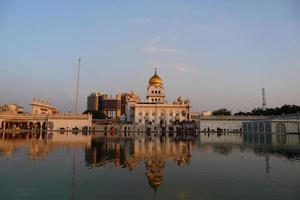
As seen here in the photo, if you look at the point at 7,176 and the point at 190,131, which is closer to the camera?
the point at 7,176

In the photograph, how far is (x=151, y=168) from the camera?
52.0ft

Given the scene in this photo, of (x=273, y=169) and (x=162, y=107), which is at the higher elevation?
(x=162, y=107)

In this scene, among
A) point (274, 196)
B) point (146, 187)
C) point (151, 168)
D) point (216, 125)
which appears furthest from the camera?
point (216, 125)

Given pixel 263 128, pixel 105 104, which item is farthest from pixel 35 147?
pixel 105 104

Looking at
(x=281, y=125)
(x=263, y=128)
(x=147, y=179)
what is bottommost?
(x=147, y=179)

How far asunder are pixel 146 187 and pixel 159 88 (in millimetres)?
76332

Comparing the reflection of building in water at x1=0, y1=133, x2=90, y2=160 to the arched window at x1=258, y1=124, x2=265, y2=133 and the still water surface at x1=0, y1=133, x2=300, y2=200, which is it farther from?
the arched window at x1=258, y1=124, x2=265, y2=133

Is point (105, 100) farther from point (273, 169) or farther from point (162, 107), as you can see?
point (273, 169)

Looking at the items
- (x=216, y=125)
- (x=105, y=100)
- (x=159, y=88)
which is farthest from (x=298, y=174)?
(x=105, y=100)

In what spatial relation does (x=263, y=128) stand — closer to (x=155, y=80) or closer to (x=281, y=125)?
(x=281, y=125)

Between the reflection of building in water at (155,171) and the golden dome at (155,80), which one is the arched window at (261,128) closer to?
the golden dome at (155,80)

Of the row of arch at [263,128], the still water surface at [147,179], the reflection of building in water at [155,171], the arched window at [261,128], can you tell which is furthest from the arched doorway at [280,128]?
the reflection of building in water at [155,171]

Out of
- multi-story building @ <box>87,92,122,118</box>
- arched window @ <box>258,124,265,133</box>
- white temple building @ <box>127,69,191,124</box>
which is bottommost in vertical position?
arched window @ <box>258,124,265,133</box>

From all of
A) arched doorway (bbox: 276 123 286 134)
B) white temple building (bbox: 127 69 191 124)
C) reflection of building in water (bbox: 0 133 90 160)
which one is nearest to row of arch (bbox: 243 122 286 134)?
arched doorway (bbox: 276 123 286 134)
